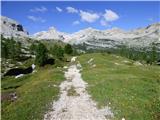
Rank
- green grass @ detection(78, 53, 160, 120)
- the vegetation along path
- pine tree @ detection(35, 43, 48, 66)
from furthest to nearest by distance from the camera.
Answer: pine tree @ detection(35, 43, 48, 66), green grass @ detection(78, 53, 160, 120), the vegetation along path

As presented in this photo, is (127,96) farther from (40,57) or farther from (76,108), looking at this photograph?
(40,57)

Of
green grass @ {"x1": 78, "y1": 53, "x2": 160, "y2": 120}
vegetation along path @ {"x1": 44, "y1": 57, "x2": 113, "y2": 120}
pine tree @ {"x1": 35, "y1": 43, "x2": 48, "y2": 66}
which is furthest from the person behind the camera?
pine tree @ {"x1": 35, "y1": 43, "x2": 48, "y2": 66}

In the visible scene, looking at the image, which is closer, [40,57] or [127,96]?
[127,96]

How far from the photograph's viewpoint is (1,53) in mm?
150625

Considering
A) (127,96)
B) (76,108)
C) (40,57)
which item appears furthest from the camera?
(40,57)

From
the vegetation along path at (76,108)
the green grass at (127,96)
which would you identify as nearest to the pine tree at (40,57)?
the green grass at (127,96)

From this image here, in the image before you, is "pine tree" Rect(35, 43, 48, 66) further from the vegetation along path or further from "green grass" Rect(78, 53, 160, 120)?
the vegetation along path

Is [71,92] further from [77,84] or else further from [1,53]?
[1,53]

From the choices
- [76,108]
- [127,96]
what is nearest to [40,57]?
[127,96]

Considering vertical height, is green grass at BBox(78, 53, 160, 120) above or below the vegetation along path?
above

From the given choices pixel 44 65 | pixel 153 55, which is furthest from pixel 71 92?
pixel 153 55

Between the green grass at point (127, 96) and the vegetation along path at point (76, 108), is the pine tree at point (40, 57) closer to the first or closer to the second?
the green grass at point (127, 96)

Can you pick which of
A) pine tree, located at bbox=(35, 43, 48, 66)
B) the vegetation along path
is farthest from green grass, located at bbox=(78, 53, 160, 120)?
pine tree, located at bbox=(35, 43, 48, 66)

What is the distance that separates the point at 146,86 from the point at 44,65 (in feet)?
266
